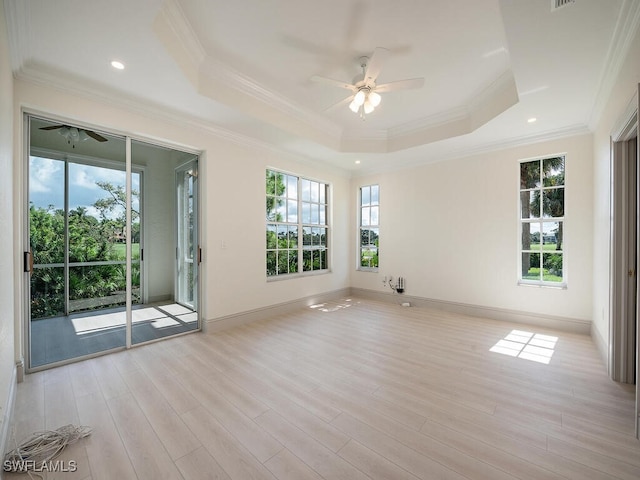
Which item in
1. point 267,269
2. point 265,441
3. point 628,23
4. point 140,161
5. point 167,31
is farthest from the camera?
point 267,269

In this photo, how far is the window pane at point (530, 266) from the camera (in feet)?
14.1

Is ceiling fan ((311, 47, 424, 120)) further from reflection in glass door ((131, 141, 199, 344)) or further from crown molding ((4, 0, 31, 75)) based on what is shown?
reflection in glass door ((131, 141, 199, 344))

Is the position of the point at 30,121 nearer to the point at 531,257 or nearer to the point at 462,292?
the point at 462,292

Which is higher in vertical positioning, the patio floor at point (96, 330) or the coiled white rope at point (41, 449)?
the patio floor at point (96, 330)

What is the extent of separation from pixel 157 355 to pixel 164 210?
2.10 m

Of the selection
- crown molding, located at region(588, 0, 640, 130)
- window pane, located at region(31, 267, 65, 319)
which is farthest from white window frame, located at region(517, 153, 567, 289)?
window pane, located at region(31, 267, 65, 319)

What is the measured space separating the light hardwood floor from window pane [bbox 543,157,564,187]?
2253 mm

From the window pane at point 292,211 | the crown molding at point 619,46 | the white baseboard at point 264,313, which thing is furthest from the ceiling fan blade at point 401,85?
the white baseboard at point 264,313

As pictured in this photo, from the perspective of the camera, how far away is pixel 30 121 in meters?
2.75

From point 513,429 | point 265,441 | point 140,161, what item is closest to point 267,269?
point 140,161

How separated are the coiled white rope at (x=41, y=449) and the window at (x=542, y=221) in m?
5.50

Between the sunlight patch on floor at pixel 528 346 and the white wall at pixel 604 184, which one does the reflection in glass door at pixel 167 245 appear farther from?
the white wall at pixel 604 184

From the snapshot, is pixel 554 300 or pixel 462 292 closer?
pixel 554 300

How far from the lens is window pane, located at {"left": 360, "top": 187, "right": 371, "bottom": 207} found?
6.34 meters
